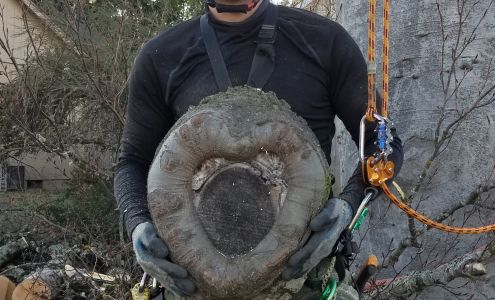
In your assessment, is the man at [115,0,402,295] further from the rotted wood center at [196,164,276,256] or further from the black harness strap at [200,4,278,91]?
the rotted wood center at [196,164,276,256]

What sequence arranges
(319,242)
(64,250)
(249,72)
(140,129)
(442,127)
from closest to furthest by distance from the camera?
(319,242) → (249,72) → (140,129) → (442,127) → (64,250)

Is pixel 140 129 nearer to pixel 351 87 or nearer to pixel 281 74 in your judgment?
pixel 281 74

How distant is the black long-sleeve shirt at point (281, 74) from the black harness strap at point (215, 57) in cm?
3

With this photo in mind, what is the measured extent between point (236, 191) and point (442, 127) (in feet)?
5.25

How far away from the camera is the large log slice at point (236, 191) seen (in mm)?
1461

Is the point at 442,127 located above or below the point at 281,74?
below

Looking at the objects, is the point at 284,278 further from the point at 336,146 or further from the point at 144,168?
the point at 336,146

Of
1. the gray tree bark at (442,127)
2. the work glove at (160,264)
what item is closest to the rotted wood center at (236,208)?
the work glove at (160,264)

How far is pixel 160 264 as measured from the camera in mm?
1510

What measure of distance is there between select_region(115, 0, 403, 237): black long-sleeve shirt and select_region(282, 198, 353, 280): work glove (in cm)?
17

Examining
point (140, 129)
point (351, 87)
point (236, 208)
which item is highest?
point (351, 87)

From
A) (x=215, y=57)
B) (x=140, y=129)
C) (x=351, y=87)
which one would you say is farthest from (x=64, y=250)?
(x=351, y=87)

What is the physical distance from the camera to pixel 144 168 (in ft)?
6.68

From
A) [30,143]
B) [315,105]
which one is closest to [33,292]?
[30,143]
